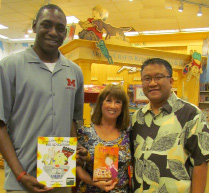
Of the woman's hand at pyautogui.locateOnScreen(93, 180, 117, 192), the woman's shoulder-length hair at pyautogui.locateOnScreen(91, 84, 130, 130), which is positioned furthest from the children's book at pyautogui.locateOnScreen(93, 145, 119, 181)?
the woman's shoulder-length hair at pyautogui.locateOnScreen(91, 84, 130, 130)

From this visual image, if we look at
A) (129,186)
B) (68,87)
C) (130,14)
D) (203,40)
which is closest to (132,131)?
(129,186)

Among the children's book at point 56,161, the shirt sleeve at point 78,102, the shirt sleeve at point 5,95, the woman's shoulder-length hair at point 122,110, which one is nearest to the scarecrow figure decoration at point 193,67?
the woman's shoulder-length hair at point 122,110

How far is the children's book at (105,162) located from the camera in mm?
1599

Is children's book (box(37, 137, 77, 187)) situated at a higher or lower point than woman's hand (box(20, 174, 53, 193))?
higher

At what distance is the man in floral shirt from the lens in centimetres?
152

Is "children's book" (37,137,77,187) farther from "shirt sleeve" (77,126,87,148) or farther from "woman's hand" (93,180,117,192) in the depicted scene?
"shirt sleeve" (77,126,87,148)

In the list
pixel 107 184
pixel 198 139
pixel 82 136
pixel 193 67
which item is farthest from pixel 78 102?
pixel 193 67

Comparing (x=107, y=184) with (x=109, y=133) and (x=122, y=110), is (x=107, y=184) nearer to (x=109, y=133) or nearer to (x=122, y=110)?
(x=109, y=133)

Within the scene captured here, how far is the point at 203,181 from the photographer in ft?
5.05

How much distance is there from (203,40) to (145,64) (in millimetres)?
8037

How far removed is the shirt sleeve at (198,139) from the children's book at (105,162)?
1.64 feet

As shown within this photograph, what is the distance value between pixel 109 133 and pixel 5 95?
36.4 inches

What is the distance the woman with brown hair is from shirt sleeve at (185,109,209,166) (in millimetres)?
529

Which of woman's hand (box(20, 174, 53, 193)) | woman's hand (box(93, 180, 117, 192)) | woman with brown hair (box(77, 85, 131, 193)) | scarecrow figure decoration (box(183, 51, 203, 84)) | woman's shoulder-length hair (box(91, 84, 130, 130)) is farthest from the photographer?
scarecrow figure decoration (box(183, 51, 203, 84))
